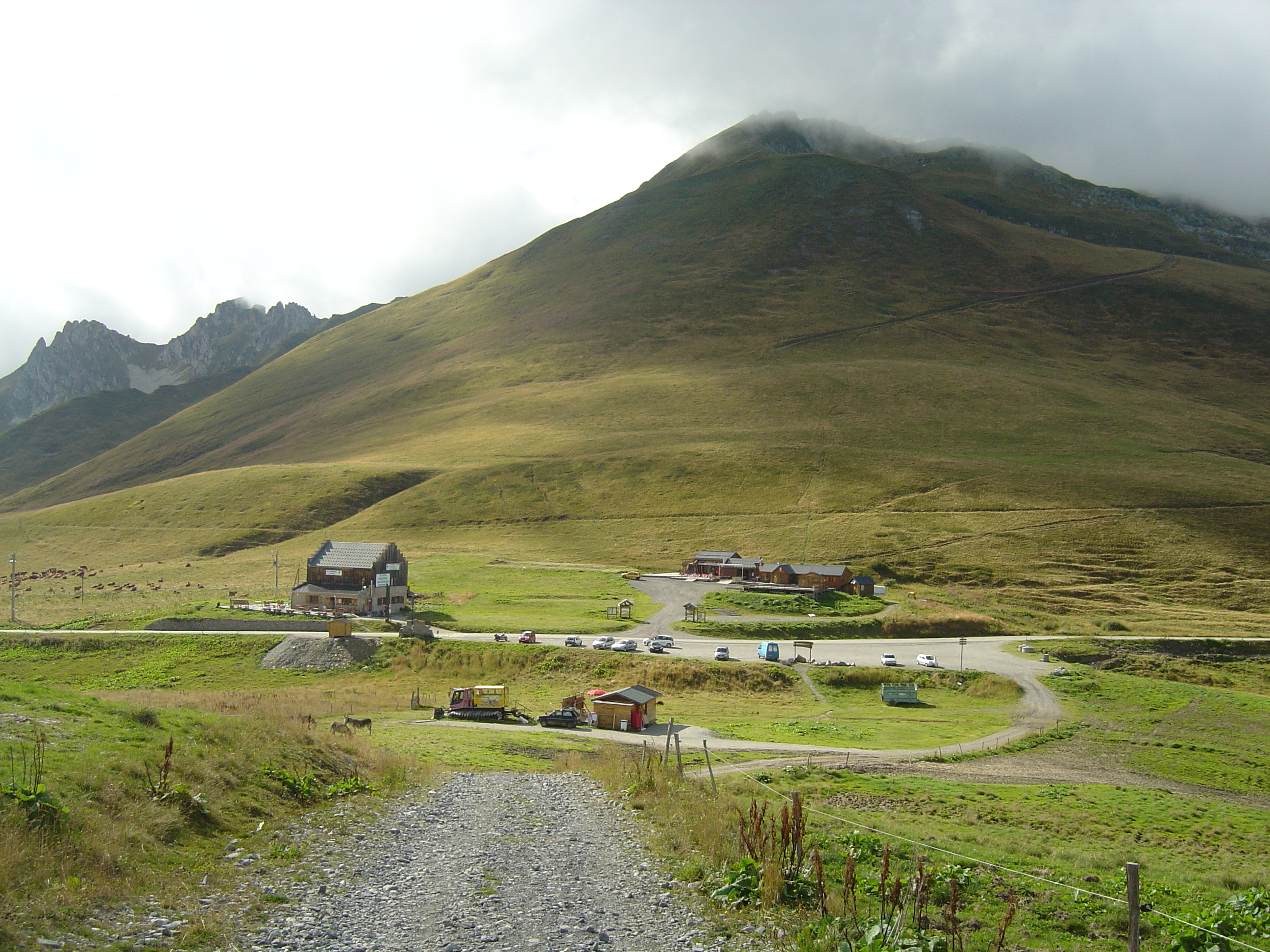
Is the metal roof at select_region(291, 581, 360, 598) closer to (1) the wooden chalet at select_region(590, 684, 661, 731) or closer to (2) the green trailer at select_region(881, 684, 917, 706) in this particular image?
(1) the wooden chalet at select_region(590, 684, 661, 731)

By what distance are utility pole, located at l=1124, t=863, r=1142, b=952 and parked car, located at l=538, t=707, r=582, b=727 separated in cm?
3193

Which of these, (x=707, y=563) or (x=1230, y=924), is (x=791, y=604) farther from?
(x=1230, y=924)

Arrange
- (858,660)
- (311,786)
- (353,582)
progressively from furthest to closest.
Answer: (353,582) → (858,660) → (311,786)

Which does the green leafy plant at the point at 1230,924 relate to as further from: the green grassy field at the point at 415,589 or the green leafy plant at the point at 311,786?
the green grassy field at the point at 415,589

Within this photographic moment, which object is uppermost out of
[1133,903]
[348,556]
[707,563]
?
[348,556]

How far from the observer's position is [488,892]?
13609 mm

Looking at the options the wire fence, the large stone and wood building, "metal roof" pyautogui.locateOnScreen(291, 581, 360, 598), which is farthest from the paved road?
"metal roof" pyautogui.locateOnScreen(291, 581, 360, 598)

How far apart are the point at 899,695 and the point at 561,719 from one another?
2218 centimetres

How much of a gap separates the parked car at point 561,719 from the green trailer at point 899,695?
67.6ft

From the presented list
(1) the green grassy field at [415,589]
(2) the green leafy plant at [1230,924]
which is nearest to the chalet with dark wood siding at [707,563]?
(1) the green grassy field at [415,589]

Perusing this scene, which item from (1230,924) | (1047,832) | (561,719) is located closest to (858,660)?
(561,719)

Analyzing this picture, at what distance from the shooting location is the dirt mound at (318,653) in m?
52.8

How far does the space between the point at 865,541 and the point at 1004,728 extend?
201 feet

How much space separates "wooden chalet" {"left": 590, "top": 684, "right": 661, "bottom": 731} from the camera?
3869 centimetres
